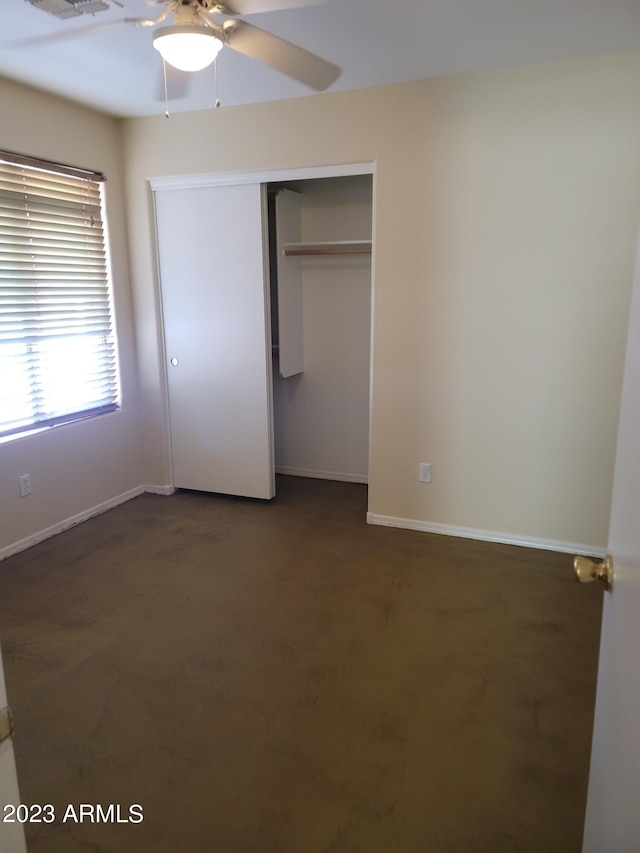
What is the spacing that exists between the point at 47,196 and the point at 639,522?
3.61 m

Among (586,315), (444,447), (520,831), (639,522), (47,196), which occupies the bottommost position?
(520,831)

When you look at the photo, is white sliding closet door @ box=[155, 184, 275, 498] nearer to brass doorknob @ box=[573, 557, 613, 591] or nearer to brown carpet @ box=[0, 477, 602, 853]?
brown carpet @ box=[0, 477, 602, 853]

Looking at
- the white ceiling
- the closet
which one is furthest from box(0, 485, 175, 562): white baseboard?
the white ceiling

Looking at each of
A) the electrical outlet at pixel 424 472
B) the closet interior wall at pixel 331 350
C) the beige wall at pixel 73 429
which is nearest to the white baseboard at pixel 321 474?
the closet interior wall at pixel 331 350

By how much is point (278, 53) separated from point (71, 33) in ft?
2.71

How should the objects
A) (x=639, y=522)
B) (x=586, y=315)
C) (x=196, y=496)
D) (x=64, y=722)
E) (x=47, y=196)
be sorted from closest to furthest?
(x=639, y=522) → (x=64, y=722) → (x=586, y=315) → (x=47, y=196) → (x=196, y=496)

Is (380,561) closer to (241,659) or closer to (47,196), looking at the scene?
(241,659)

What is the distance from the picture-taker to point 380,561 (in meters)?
3.24

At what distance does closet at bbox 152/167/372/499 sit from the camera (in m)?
3.87

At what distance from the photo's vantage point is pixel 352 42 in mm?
2621

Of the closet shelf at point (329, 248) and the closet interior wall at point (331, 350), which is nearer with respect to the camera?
the closet shelf at point (329, 248)

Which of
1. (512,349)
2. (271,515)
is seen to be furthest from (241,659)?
(512,349)

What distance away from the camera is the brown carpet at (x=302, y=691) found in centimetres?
169

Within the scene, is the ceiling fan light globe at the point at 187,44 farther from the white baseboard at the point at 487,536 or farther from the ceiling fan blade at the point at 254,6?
the white baseboard at the point at 487,536
